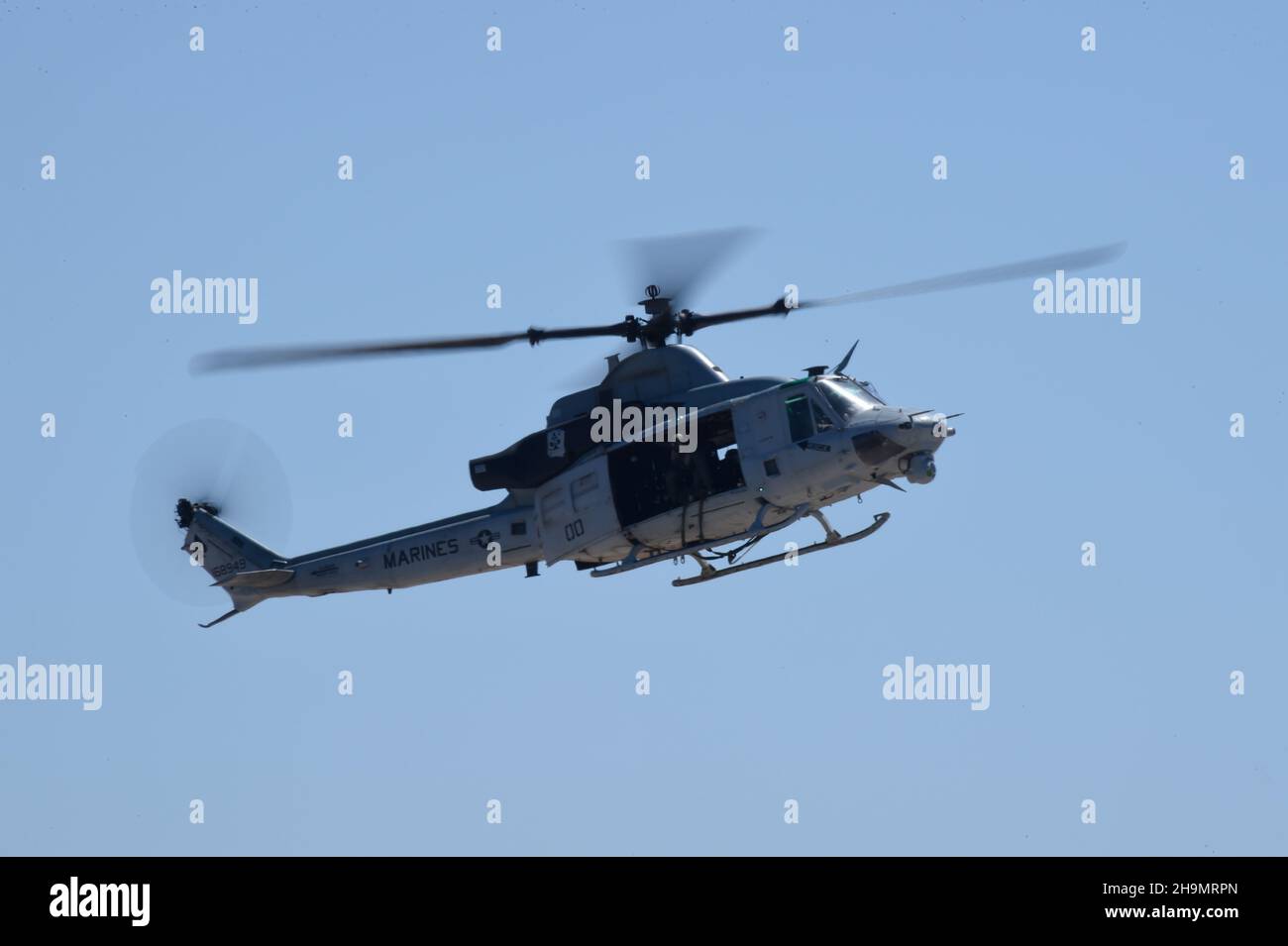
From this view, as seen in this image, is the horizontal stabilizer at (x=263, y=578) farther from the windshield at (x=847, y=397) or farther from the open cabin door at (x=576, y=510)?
the windshield at (x=847, y=397)

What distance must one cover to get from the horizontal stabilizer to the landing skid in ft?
26.2

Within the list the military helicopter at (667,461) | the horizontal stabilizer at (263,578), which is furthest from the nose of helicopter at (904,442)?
the horizontal stabilizer at (263,578)

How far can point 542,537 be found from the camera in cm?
4144

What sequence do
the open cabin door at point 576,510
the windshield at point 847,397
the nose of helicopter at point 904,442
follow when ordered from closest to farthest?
the nose of helicopter at point 904,442 → the windshield at point 847,397 → the open cabin door at point 576,510

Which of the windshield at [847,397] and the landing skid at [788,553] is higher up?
the windshield at [847,397]

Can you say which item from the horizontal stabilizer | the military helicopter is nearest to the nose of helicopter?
the military helicopter

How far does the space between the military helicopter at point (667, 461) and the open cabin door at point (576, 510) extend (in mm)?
24

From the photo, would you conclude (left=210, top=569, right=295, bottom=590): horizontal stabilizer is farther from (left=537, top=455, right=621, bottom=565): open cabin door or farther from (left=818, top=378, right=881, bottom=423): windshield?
(left=818, top=378, right=881, bottom=423): windshield

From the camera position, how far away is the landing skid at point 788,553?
39.0 meters

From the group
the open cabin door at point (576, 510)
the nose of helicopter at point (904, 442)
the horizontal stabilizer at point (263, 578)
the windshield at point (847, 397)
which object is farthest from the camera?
the horizontal stabilizer at point (263, 578)

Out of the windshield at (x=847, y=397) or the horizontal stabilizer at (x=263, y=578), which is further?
the horizontal stabilizer at (x=263, y=578)
